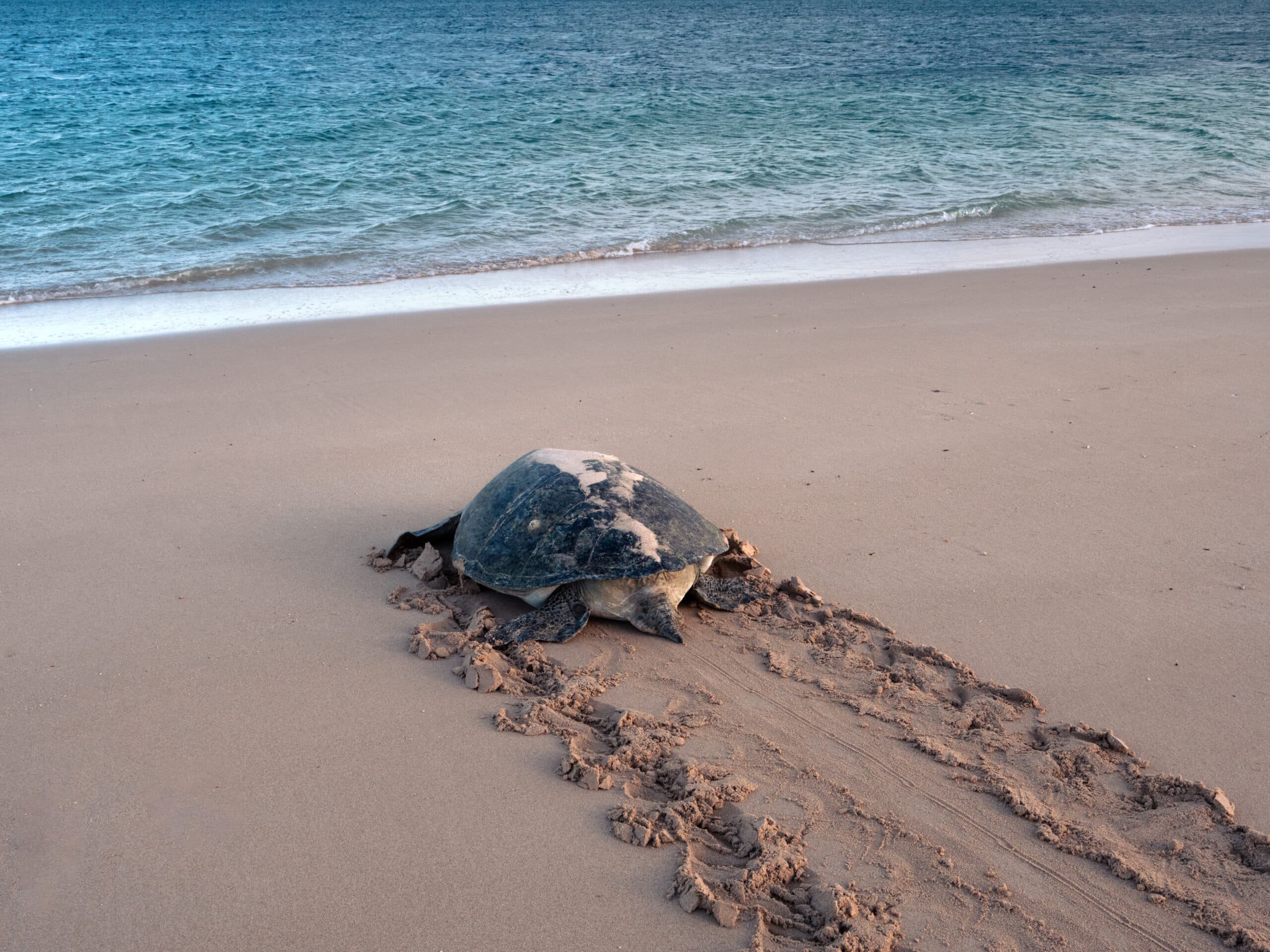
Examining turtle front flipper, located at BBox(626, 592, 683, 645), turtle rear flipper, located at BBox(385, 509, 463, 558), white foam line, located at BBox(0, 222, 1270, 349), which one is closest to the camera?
turtle front flipper, located at BBox(626, 592, 683, 645)

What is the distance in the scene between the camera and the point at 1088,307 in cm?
775

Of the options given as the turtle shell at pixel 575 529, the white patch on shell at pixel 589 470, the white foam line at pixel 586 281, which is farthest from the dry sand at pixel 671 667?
the white foam line at pixel 586 281

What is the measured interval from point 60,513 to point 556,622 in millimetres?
2912

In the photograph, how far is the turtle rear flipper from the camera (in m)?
4.18

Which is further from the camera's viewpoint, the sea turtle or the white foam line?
the white foam line

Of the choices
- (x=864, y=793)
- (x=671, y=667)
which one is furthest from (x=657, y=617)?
(x=864, y=793)

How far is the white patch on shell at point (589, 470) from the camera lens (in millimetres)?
3844

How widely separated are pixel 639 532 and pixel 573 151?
14.6 meters

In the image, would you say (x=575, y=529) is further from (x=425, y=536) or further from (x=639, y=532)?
(x=425, y=536)

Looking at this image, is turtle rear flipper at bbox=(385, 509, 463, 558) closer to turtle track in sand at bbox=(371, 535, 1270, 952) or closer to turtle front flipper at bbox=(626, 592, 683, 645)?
turtle track in sand at bbox=(371, 535, 1270, 952)

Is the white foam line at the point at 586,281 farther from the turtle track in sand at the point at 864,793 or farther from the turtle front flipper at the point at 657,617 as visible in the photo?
the turtle track in sand at the point at 864,793

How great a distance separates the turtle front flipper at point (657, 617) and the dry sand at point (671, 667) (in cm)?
9

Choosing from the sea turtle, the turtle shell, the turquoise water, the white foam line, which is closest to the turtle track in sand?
the sea turtle

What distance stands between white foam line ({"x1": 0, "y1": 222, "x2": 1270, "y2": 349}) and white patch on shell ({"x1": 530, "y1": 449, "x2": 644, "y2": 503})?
471 cm
